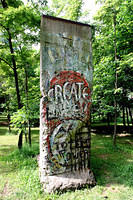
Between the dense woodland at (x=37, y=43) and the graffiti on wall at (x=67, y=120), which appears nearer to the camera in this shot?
the graffiti on wall at (x=67, y=120)

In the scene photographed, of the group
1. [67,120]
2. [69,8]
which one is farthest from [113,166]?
[69,8]

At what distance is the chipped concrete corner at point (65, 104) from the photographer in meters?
3.14

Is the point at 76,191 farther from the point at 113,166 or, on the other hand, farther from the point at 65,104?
the point at 65,104

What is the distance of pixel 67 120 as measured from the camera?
3324 mm

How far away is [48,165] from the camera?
309 centimetres

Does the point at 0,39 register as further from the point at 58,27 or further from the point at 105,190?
the point at 105,190

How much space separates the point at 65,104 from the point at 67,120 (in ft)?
1.27

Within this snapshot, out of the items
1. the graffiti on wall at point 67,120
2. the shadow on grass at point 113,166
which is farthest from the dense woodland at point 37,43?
the graffiti on wall at point 67,120

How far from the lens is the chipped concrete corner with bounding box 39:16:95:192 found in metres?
3.14

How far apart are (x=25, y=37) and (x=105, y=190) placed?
216 inches

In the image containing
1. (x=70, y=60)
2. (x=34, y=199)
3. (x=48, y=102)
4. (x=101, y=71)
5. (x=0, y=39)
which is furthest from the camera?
(x=101, y=71)

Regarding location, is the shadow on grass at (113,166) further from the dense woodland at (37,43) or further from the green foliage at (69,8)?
the green foliage at (69,8)

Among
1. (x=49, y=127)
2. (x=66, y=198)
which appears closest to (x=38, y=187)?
(x=66, y=198)

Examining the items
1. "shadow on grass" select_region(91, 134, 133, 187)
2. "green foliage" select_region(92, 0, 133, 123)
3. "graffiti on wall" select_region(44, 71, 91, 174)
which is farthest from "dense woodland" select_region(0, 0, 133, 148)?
"graffiti on wall" select_region(44, 71, 91, 174)
